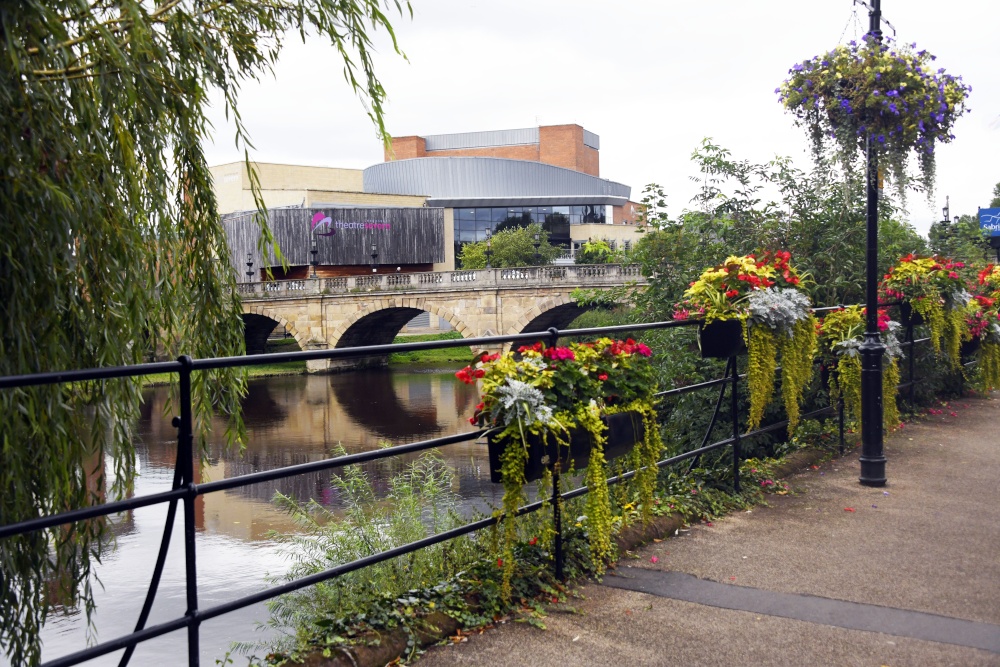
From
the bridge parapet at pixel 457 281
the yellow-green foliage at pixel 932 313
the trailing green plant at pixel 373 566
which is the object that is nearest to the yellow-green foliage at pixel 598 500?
the trailing green plant at pixel 373 566

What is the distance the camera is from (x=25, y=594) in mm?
3918

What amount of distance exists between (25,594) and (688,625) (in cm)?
275

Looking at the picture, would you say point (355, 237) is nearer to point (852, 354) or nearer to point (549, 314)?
point (549, 314)

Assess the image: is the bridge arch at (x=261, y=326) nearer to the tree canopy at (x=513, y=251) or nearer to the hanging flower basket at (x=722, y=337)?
the tree canopy at (x=513, y=251)

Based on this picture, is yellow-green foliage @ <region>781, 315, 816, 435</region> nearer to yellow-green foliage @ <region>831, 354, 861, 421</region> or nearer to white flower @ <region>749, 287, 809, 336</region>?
white flower @ <region>749, 287, 809, 336</region>

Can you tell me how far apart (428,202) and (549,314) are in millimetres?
30776

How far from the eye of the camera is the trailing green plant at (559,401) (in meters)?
3.66

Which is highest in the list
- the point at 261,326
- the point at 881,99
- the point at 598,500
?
the point at 881,99

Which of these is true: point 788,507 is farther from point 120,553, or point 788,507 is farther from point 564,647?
point 120,553

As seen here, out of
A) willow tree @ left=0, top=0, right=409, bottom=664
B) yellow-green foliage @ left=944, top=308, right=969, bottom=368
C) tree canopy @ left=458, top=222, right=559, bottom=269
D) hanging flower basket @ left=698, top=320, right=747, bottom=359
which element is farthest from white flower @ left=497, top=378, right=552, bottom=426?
tree canopy @ left=458, top=222, right=559, bottom=269

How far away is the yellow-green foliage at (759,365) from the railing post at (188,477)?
381cm

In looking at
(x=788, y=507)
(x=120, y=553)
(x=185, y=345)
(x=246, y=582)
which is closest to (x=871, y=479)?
(x=788, y=507)

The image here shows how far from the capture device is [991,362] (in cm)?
979

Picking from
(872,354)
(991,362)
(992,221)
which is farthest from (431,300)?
(872,354)
